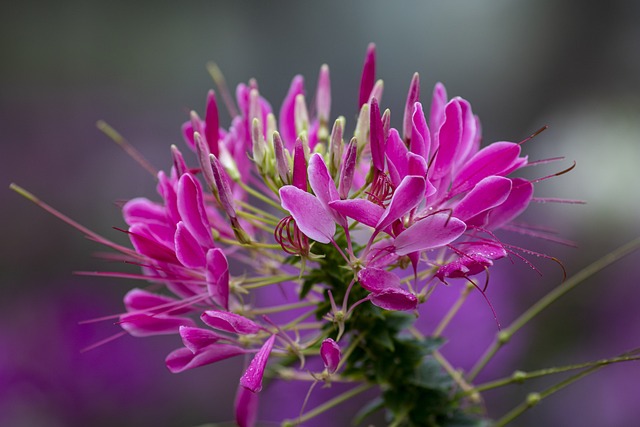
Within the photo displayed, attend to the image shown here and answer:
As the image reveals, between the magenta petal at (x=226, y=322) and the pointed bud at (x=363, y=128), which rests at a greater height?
the pointed bud at (x=363, y=128)

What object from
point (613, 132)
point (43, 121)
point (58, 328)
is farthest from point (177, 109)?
point (613, 132)

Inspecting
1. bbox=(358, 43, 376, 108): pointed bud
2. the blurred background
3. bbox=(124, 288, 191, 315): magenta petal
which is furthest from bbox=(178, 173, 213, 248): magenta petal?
the blurred background

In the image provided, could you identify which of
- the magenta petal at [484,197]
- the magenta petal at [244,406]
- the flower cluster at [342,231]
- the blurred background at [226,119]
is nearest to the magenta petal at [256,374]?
the flower cluster at [342,231]

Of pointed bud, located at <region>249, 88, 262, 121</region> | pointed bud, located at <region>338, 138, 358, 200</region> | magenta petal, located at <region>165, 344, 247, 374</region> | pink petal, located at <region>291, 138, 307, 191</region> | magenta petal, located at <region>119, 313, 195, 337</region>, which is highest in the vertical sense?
pointed bud, located at <region>249, 88, 262, 121</region>

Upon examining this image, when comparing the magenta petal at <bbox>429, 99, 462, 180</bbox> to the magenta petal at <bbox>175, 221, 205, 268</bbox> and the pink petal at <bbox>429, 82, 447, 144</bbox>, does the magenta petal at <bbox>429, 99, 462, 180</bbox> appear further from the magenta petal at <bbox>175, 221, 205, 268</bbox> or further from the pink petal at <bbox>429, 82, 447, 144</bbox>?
the magenta petal at <bbox>175, 221, 205, 268</bbox>

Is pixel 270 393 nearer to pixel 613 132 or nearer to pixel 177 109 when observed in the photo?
pixel 613 132

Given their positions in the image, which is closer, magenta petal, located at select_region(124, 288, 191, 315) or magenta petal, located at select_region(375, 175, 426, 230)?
magenta petal, located at select_region(375, 175, 426, 230)

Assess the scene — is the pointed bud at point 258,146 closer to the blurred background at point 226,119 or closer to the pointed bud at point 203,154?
the pointed bud at point 203,154
